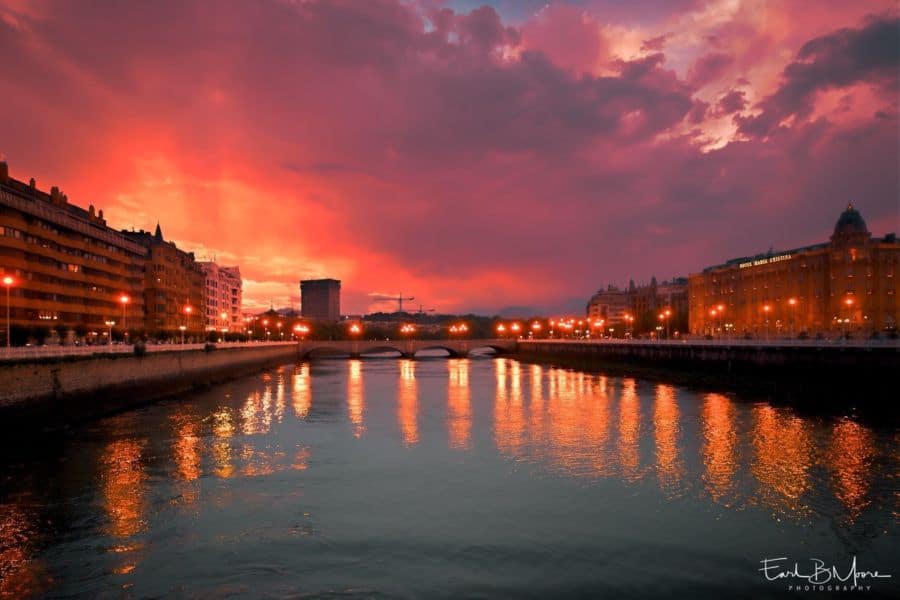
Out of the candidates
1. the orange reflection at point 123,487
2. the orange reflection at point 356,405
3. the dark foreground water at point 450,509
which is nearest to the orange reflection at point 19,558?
the dark foreground water at point 450,509

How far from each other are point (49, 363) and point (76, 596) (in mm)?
27707

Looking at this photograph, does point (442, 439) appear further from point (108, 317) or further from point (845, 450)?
point (108, 317)

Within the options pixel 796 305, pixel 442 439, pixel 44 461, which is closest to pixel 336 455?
pixel 442 439

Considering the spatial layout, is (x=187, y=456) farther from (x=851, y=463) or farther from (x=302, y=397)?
(x=302, y=397)

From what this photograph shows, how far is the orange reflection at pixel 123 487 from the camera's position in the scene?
805 inches

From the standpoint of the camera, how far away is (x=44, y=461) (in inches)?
1153

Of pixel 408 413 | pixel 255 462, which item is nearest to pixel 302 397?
pixel 408 413

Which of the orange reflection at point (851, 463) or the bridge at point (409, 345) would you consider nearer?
the orange reflection at point (851, 463)

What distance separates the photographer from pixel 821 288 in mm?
130000

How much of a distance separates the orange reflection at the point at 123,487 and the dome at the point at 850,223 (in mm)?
133664

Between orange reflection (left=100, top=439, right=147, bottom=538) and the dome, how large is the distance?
439ft
